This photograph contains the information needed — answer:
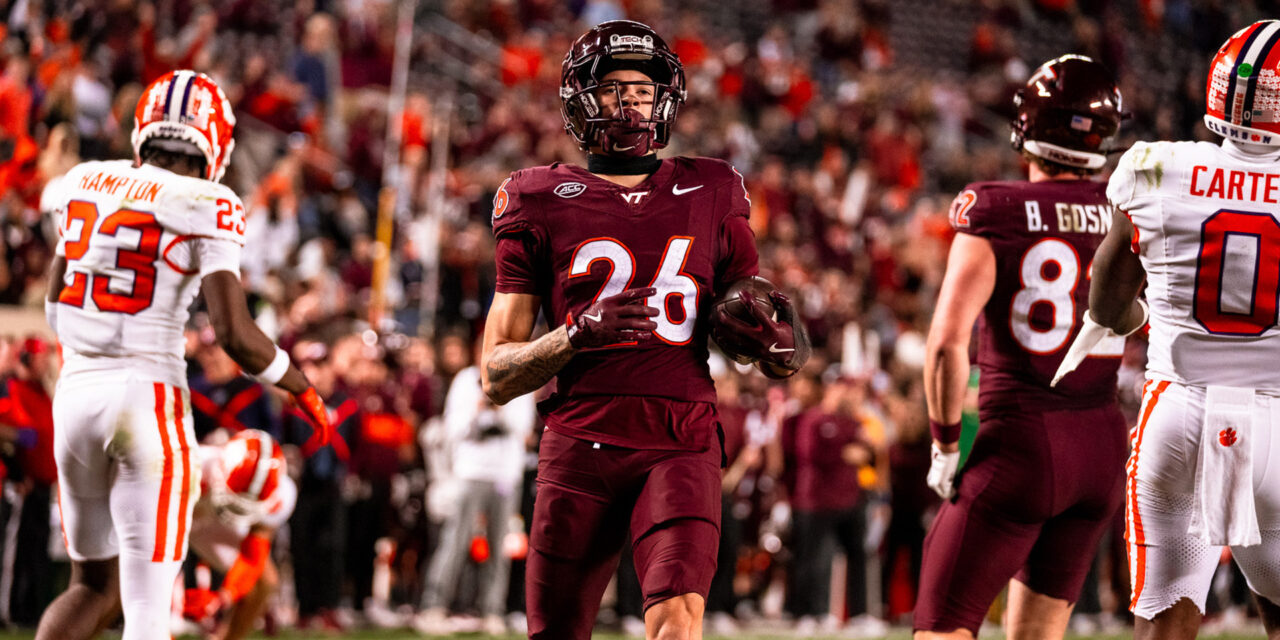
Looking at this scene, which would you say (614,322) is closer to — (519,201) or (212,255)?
(519,201)

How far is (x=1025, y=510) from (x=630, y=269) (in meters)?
1.74

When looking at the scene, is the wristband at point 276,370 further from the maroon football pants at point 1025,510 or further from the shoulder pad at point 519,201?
the maroon football pants at point 1025,510

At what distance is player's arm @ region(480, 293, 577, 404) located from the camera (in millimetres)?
3674

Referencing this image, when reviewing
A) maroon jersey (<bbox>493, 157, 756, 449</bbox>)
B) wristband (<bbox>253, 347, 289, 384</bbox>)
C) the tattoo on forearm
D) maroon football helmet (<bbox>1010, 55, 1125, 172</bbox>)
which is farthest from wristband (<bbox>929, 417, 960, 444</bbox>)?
wristband (<bbox>253, 347, 289, 384</bbox>)

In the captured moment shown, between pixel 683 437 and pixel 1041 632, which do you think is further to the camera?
pixel 1041 632

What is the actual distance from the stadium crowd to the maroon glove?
5512 millimetres

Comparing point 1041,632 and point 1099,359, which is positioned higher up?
point 1099,359

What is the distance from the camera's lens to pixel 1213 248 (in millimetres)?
3713

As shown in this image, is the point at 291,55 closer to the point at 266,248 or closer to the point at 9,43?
the point at 266,248

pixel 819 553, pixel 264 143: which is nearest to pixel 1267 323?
pixel 819 553

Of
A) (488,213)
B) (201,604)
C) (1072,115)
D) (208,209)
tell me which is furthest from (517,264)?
(488,213)

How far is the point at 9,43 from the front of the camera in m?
10.3

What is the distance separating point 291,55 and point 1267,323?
41.5ft

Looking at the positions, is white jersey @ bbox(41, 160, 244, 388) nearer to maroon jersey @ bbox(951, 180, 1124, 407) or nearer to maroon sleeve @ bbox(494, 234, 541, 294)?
maroon sleeve @ bbox(494, 234, 541, 294)
